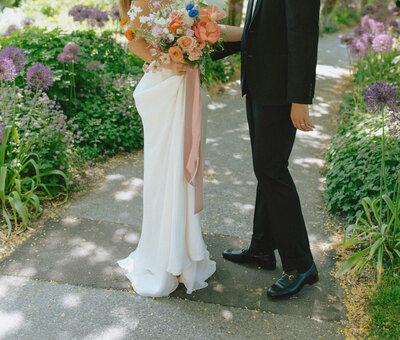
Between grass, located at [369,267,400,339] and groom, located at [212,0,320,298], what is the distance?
433mm

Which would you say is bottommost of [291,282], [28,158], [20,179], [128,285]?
[128,285]

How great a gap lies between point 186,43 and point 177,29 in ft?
0.31

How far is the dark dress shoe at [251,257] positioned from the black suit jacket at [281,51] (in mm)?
1201

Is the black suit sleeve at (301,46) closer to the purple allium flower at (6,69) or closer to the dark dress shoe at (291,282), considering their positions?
the dark dress shoe at (291,282)

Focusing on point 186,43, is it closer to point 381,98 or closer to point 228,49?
point 228,49

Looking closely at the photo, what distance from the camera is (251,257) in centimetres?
336

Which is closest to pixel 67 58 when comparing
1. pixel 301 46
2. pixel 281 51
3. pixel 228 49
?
pixel 228 49

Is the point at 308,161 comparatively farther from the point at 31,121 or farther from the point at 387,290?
the point at 31,121

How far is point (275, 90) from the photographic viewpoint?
2.72 meters

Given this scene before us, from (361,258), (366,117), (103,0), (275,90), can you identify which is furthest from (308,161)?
(103,0)

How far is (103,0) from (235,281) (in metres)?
11.0

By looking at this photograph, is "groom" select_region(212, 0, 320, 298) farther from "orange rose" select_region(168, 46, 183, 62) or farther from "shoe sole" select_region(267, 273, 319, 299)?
"orange rose" select_region(168, 46, 183, 62)

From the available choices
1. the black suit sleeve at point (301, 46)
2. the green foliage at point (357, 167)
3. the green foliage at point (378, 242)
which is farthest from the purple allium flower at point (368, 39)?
the black suit sleeve at point (301, 46)

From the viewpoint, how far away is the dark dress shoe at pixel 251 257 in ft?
10.9
